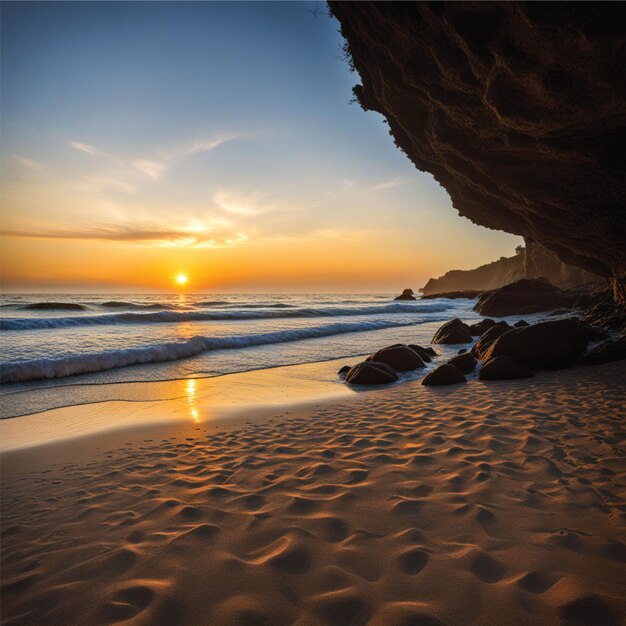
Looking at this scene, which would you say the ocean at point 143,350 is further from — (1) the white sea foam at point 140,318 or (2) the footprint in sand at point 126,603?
(2) the footprint in sand at point 126,603

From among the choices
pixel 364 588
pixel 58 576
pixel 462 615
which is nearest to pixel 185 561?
pixel 58 576

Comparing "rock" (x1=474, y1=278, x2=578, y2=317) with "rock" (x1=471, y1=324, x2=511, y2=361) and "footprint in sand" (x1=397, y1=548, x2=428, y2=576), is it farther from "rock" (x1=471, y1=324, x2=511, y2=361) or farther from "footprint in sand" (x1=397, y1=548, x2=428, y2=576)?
"footprint in sand" (x1=397, y1=548, x2=428, y2=576)

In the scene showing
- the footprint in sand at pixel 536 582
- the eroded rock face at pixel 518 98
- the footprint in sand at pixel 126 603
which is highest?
the eroded rock face at pixel 518 98

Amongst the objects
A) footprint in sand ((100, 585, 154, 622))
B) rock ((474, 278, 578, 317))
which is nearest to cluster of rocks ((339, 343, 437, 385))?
footprint in sand ((100, 585, 154, 622))

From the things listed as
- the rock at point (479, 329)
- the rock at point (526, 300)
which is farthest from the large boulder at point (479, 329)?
the rock at point (526, 300)

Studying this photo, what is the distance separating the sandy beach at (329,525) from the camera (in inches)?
78.7

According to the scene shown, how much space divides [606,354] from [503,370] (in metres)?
2.50

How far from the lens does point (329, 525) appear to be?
273 centimetres

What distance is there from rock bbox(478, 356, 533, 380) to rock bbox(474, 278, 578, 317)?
68.9ft

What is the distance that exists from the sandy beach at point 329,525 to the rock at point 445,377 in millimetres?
2370

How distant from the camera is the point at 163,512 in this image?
3.07m

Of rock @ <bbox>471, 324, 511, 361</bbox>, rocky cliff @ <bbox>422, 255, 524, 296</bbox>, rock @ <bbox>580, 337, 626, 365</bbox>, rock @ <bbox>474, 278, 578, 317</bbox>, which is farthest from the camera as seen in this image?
rocky cliff @ <bbox>422, 255, 524, 296</bbox>

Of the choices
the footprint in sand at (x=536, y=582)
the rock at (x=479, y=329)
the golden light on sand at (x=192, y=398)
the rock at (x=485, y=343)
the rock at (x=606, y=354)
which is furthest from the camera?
the rock at (x=479, y=329)

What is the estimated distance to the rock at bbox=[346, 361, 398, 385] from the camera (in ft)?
26.3
